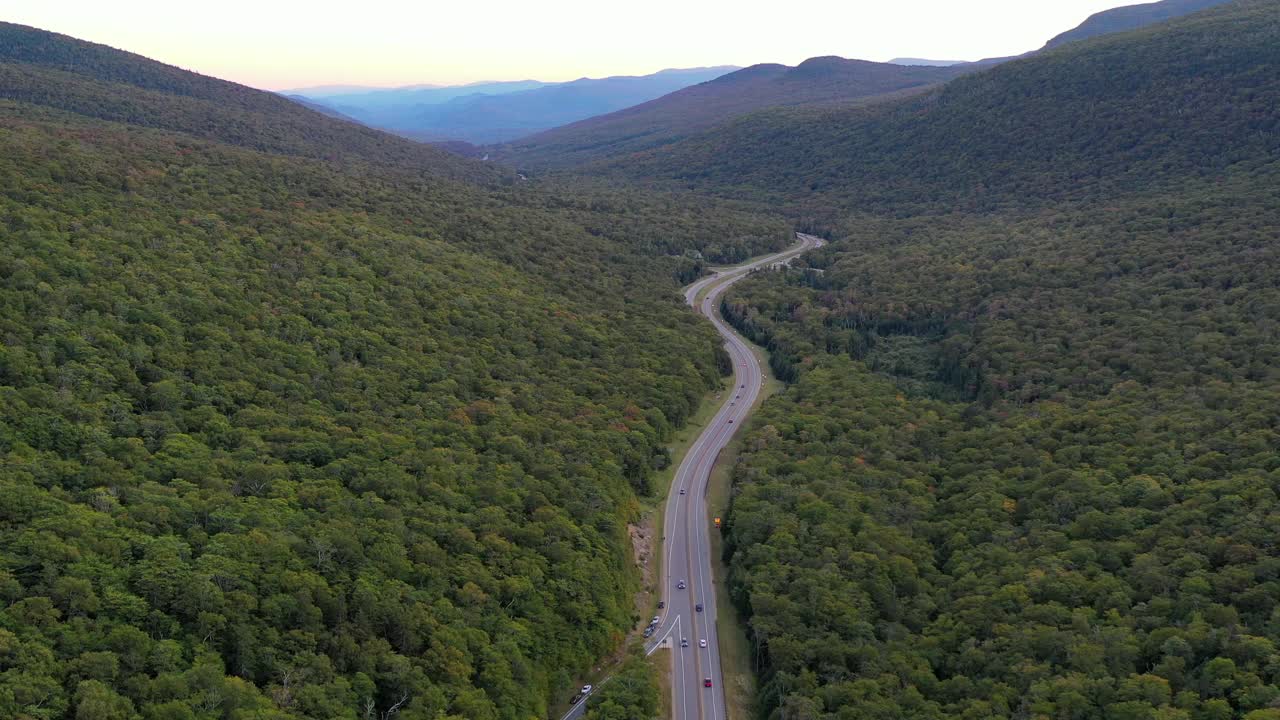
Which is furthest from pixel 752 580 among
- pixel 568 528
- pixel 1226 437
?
pixel 1226 437

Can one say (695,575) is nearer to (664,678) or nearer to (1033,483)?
(664,678)

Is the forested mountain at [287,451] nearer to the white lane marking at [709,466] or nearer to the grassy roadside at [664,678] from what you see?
the grassy roadside at [664,678]

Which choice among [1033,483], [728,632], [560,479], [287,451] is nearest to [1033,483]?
[1033,483]

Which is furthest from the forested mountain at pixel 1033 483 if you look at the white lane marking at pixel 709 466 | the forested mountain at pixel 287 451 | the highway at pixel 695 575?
the forested mountain at pixel 287 451

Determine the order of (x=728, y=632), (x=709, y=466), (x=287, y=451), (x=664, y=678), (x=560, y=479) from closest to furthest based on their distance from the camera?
(x=664, y=678)
(x=287, y=451)
(x=728, y=632)
(x=560, y=479)
(x=709, y=466)

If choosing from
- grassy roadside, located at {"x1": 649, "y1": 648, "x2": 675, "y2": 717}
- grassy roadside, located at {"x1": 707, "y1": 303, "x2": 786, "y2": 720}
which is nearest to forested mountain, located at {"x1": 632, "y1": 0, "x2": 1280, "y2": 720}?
grassy roadside, located at {"x1": 707, "y1": 303, "x2": 786, "y2": 720}

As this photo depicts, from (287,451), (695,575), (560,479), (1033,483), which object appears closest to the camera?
(287,451)
